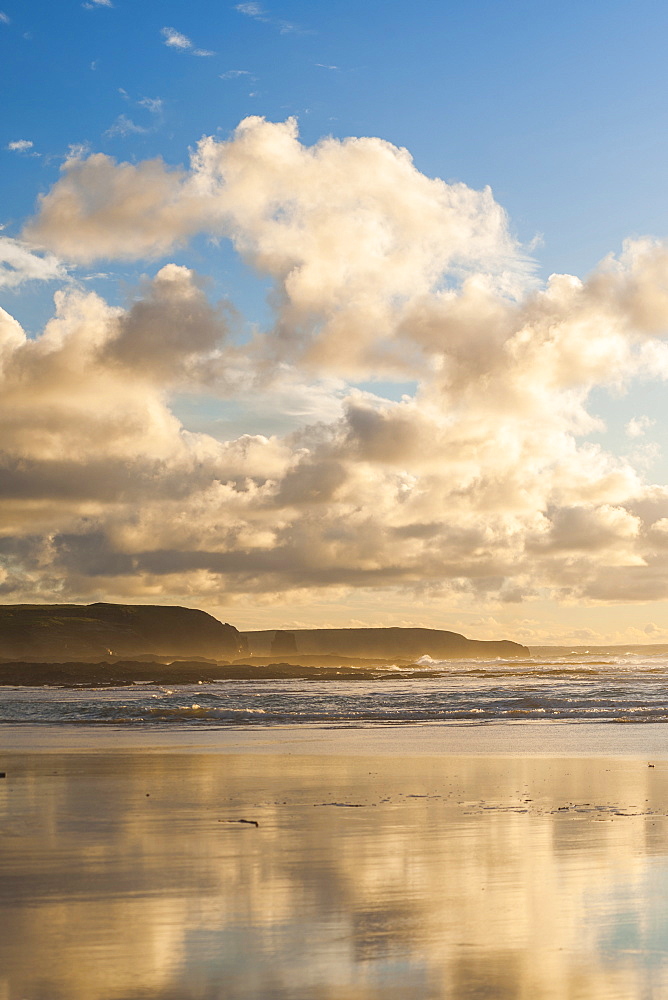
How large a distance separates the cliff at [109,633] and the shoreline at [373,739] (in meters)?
125

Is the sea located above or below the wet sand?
below

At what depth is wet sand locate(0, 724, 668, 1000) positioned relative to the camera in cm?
555

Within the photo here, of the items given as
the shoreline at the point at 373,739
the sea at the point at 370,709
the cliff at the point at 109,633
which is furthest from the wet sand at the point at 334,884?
the cliff at the point at 109,633

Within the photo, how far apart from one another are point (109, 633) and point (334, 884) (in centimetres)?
16132

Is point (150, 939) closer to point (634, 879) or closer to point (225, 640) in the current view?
point (634, 879)

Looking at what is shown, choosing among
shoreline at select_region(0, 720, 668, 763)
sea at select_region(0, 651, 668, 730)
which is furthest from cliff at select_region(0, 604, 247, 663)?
shoreline at select_region(0, 720, 668, 763)

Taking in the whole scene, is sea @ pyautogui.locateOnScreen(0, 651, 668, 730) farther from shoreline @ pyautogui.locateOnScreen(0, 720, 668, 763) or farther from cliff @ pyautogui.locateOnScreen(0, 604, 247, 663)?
cliff @ pyautogui.locateOnScreen(0, 604, 247, 663)

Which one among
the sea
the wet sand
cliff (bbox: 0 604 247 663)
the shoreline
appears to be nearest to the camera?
the wet sand

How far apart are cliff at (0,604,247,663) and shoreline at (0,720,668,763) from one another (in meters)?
125

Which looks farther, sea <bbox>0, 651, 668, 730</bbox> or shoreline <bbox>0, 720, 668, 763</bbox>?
sea <bbox>0, 651, 668, 730</bbox>

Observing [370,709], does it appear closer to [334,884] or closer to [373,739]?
[373,739]

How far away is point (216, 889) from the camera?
7645mm

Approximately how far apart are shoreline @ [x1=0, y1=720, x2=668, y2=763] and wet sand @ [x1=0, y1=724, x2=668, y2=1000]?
149 inches

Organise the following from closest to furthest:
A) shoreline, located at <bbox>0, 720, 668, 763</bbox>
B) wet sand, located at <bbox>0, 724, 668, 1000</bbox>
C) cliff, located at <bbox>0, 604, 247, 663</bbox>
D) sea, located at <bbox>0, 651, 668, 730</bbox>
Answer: wet sand, located at <bbox>0, 724, 668, 1000</bbox>
shoreline, located at <bbox>0, 720, 668, 763</bbox>
sea, located at <bbox>0, 651, 668, 730</bbox>
cliff, located at <bbox>0, 604, 247, 663</bbox>
